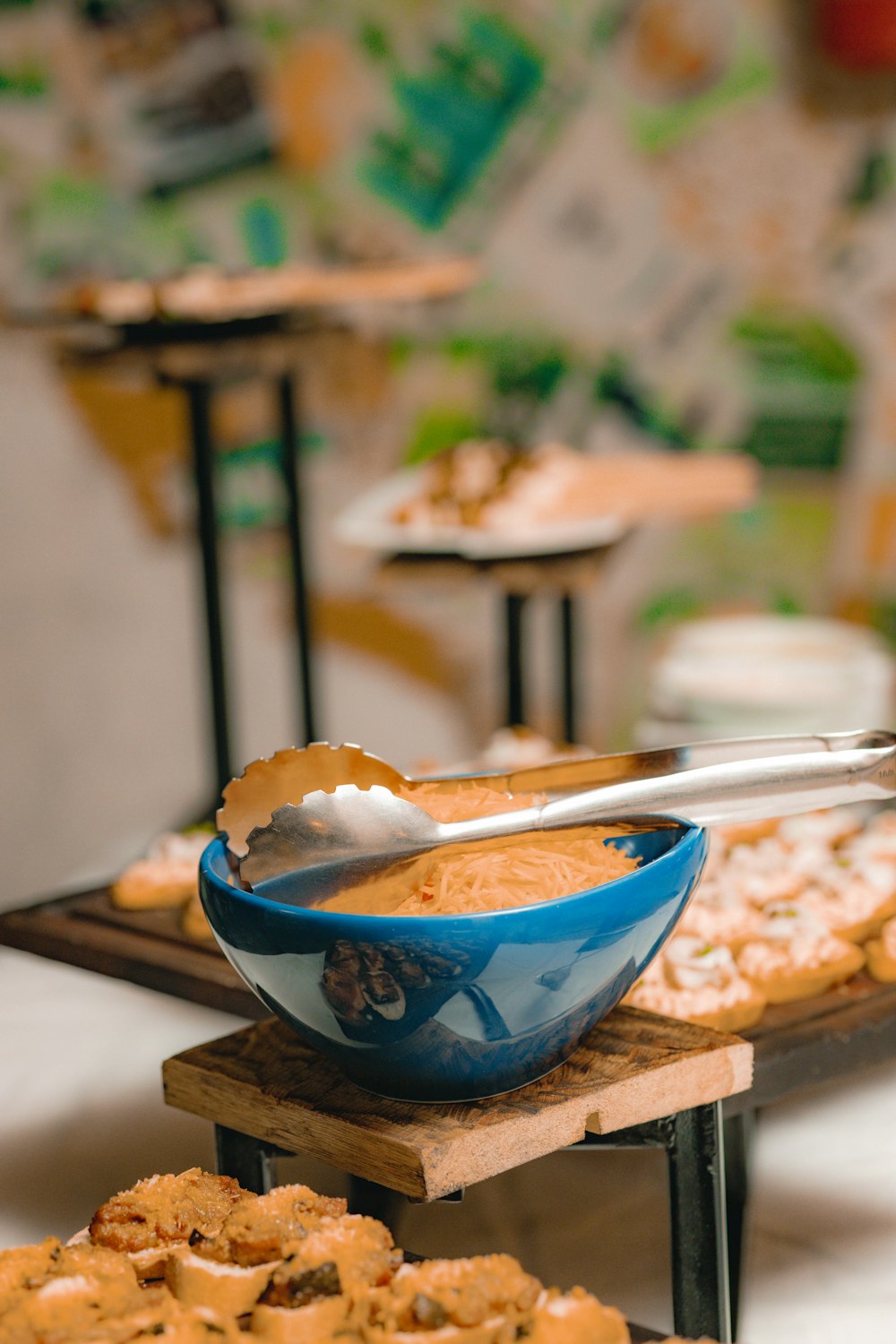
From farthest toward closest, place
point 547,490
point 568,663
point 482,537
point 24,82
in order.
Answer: point 24,82
point 568,663
point 547,490
point 482,537

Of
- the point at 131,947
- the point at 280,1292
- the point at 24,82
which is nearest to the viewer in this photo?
the point at 280,1292

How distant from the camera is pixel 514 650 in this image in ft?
7.14

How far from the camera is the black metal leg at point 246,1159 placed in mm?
726

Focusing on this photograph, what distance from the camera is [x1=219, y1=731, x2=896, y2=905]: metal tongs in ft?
Result: 2.19

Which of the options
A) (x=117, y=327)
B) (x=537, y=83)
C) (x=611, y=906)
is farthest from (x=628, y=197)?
(x=611, y=906)

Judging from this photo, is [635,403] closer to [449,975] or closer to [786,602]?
[786,602]

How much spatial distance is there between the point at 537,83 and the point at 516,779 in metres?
2.74

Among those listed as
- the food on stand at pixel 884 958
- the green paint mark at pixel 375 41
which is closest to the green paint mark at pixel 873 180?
the green paint mark at pixel 375 41

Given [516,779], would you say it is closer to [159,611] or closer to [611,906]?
[611,906]

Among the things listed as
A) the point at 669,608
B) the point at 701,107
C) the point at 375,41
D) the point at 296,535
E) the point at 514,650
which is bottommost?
the point at 669,608

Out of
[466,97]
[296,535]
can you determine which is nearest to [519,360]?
[466,97]

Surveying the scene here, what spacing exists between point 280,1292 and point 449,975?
0.14 meters

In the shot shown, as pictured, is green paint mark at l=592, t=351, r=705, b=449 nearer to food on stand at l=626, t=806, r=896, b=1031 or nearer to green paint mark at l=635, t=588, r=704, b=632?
green paint mark at l=635, t=588, r=704, b=632

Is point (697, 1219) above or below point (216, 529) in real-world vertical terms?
below
